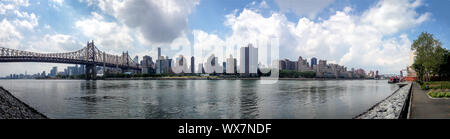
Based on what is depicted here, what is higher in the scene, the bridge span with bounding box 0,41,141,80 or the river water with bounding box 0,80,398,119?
the bridge span with bounding box 0,41,141,80

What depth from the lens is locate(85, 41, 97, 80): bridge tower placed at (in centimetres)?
11057

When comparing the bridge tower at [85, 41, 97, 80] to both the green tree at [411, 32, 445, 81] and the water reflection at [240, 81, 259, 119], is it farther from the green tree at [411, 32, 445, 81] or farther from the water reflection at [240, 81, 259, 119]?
the green tree at [411, 32, 445, 81]

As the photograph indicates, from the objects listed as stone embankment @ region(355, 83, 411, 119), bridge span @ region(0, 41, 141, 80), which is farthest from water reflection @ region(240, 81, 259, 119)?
bridge span @ region(0, 41, 141, 80)

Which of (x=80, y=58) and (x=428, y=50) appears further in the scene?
(x=80, y=58)

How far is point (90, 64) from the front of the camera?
10975cm

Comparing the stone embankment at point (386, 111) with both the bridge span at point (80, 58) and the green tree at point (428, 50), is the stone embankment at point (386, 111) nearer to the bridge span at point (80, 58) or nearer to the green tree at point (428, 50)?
the green tree at point (428, 50)

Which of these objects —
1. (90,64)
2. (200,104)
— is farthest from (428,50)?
(90,64)

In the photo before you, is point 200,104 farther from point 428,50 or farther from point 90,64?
point 90,64
